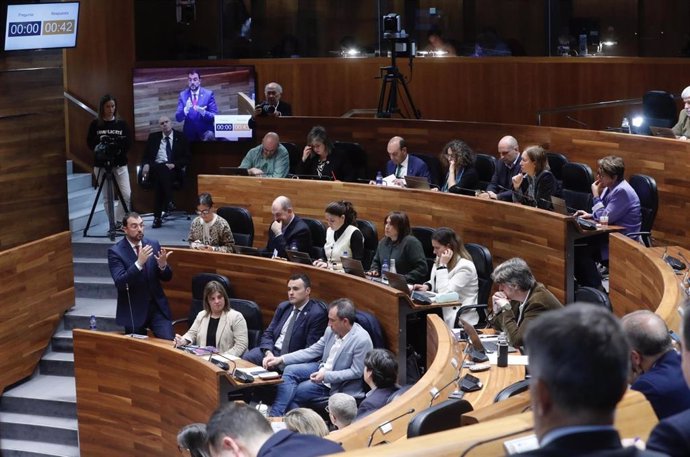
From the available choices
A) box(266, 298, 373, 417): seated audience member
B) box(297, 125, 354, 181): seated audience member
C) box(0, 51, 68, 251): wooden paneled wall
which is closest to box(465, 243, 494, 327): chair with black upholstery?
box(266, 298, 373, 417): seated audience member

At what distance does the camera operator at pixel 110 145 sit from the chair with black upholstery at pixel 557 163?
12.8 feet

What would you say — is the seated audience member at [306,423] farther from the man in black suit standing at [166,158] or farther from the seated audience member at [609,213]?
the man in black suit standing at [166,158]

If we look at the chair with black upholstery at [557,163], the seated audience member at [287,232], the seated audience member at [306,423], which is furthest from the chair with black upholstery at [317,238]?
the seated audience member at [306,423]

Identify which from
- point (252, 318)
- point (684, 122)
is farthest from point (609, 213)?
point (252, 318)

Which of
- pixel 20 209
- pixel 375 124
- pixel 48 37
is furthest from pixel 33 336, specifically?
pixel 375 124

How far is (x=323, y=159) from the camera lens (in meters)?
9.43

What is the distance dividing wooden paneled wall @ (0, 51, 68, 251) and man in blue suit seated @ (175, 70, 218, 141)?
80.0 inches

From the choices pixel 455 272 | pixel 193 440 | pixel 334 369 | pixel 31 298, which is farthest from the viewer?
pixel 31 298

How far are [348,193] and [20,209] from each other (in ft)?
8.62

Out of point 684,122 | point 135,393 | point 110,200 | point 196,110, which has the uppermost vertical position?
point 196,110

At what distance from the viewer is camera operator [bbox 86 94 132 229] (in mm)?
9922

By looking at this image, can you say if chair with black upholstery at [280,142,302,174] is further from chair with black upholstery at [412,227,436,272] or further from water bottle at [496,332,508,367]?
water bottle at [496,332,508,367]

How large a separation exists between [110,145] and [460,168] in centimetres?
329

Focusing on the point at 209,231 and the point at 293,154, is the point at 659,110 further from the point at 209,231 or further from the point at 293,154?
the point at 209,231
